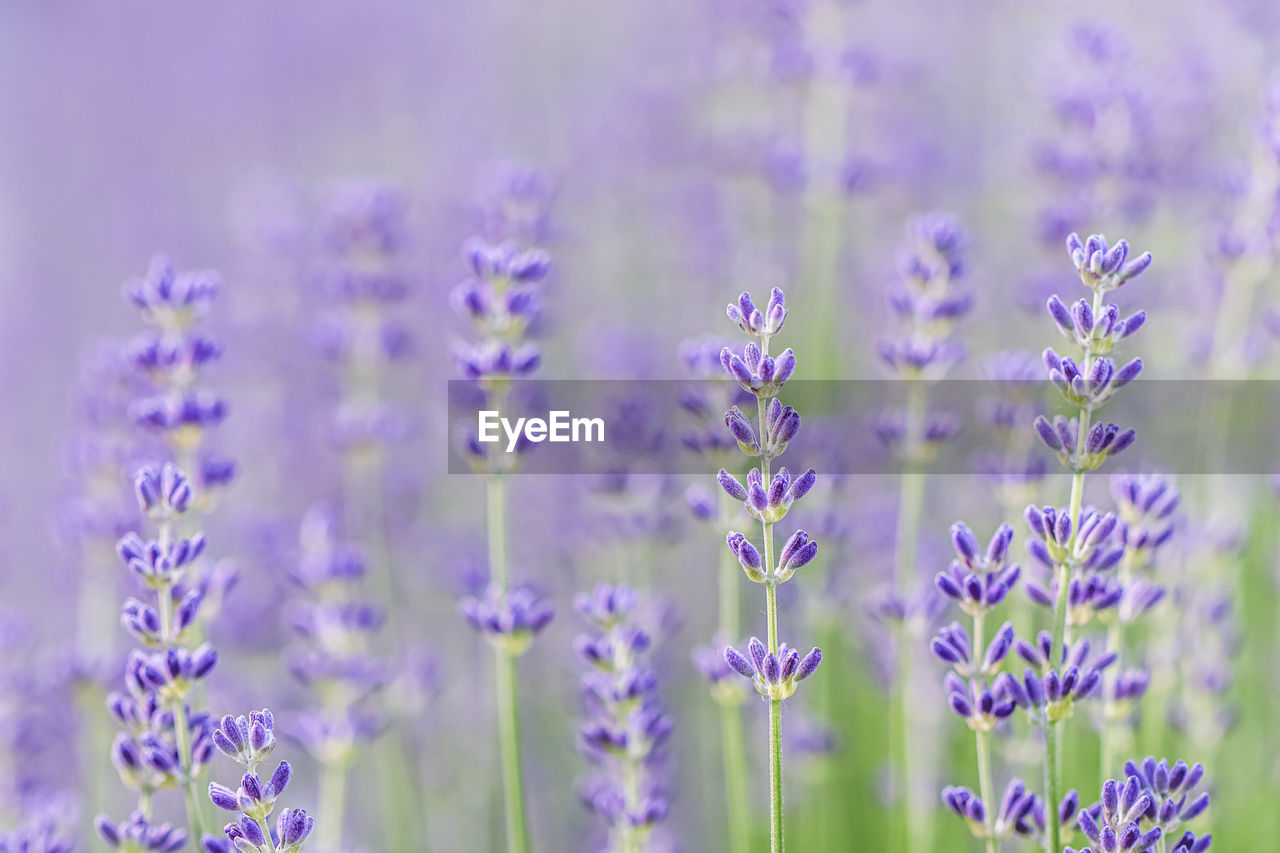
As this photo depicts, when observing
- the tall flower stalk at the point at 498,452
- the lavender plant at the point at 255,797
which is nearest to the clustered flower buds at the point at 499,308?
the tall flower stalk at the point at 498,452

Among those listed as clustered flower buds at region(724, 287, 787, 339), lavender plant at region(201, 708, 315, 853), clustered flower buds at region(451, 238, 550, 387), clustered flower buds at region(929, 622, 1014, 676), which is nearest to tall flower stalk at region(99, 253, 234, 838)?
lavender plant at region(201, 708, 315, 853)

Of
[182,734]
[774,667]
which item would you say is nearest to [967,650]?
[774,667]

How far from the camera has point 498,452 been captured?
5.50 ft

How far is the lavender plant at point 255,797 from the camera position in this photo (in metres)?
1.19

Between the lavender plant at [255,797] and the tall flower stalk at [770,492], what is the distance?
469 mm

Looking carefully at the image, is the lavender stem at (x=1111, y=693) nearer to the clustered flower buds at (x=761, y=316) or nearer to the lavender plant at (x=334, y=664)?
the clustered flower buds at (x=761, y=316)

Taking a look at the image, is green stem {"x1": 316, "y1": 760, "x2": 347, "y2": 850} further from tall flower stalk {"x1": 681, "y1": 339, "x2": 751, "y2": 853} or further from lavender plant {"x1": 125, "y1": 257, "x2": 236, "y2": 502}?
tall flower stalk {"x1": 681, "y1": 339, "x2": 751, "y2": 853}

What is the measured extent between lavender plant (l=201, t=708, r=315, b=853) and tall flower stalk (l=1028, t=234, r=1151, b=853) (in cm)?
76

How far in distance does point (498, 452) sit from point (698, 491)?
1.00 feet

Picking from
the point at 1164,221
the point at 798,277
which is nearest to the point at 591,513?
the point at 798,277

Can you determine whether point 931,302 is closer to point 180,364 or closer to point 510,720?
point 510,720

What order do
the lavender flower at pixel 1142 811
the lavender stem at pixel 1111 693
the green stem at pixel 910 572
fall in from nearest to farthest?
1. the lavender flower at pixel 1142 811
2. the lavender stem at pixel 1111 693
3. the green stem at pixel 910 572

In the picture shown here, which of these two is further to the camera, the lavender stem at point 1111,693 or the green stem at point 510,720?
the green stem at point 510,720

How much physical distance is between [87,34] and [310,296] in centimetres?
507
